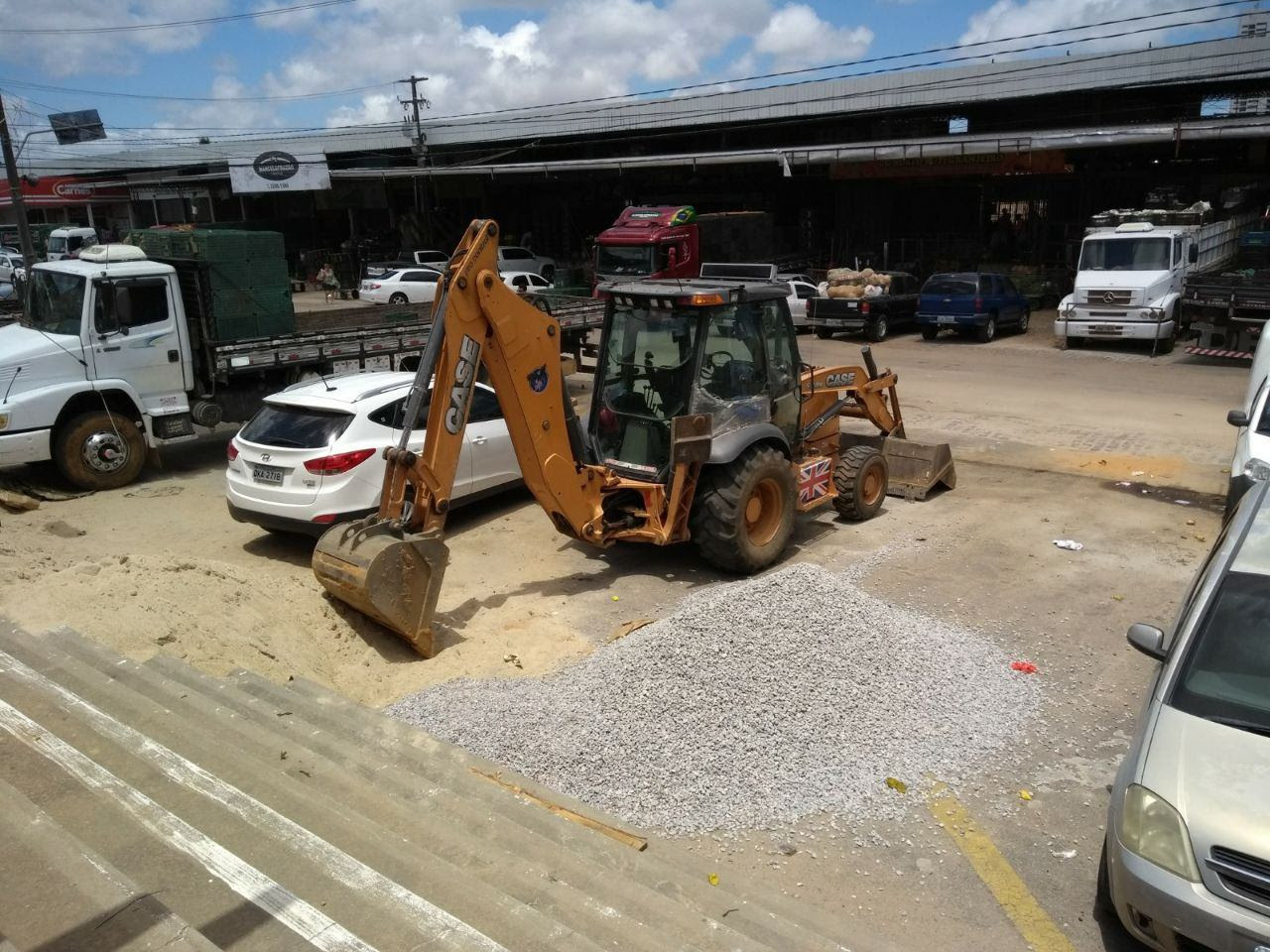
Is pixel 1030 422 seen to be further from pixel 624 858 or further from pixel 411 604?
pixel 624 858

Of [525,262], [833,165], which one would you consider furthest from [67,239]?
[833,165]

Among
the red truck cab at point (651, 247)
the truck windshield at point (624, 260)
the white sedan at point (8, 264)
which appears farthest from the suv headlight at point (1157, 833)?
the white sedan at point (8, 264)

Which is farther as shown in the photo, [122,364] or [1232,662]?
[122,364]

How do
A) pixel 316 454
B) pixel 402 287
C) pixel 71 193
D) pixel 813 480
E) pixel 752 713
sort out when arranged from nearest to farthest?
1. pixel 752 713
2. pixel 316 454
3. pixel 813 480
4. pixel 402 287
5. pixel 71 193

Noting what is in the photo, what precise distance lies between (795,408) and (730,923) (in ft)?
19.7

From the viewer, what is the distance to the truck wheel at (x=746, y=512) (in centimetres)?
782

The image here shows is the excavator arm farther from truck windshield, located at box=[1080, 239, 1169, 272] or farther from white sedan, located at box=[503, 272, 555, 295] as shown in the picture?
white sedan, located at box=[503, 272, 555, 295]

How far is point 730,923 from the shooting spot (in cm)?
351

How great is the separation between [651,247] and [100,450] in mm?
16428

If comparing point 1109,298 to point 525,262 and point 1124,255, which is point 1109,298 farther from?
point 525,262

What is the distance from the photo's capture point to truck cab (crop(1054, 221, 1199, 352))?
1994 cm

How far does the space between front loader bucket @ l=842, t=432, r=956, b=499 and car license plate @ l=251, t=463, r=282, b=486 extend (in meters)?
6.31

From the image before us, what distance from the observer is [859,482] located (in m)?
9.52

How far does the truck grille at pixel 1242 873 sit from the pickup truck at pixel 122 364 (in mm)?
11402
